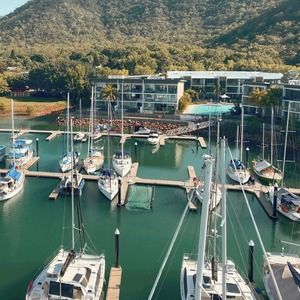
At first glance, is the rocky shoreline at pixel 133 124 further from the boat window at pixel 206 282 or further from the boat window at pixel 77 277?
the boat window at pixel 206 282

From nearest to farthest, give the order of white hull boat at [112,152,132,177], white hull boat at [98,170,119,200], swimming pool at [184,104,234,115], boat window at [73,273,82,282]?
1. boat window at [73,273,82,282]
2. white hull boat at [98,170,119,200]
3. white hull boat at [112,152,132,177]
4. swimming pool at [184,104,234,115]

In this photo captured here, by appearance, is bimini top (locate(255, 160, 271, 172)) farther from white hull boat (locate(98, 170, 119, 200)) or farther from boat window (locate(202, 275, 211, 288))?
boat window (locate(202, 275, 211, 288))

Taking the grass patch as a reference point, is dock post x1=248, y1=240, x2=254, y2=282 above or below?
below

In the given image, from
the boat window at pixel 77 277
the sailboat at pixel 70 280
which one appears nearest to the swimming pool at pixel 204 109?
the sailboat at pixel 70 280

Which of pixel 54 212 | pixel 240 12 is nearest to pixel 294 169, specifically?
pixel 54 212

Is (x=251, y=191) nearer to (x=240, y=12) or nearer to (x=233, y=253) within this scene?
(x=233, y=253)

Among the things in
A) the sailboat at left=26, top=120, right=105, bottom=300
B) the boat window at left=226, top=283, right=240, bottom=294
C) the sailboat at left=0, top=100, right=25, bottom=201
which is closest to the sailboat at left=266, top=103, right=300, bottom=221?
the boat window at left=226, top=283, right=240, bottom=294
